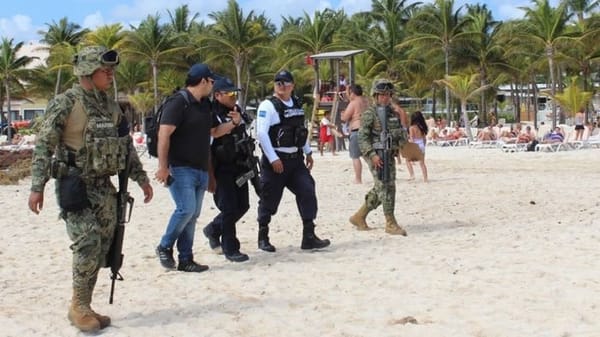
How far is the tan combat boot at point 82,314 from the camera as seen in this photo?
16.1 ft

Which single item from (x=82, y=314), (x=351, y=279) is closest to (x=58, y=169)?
(x=82, y=314)

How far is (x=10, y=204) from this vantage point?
1227 cm

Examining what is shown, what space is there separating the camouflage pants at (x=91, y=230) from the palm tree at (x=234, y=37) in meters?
50.0

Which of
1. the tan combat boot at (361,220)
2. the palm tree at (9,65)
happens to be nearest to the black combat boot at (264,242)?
the tan combat boot at (361,220)

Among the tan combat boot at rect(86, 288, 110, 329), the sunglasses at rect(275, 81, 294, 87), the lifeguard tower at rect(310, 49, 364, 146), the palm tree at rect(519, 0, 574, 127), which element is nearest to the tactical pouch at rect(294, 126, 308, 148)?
the sunglasses at rect(275, 81, 294, 87)

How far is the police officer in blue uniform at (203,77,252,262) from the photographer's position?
6.86m

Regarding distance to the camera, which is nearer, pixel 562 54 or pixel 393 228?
pixel 393 228

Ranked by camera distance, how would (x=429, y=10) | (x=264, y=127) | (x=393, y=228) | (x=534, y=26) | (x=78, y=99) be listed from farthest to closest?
(x=429, y=10)
(x=534, y=26)
(x=393, y=228)
(x=264, y=127)
(x=78, y=99)

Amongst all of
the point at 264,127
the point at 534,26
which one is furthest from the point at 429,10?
the point at 264,127

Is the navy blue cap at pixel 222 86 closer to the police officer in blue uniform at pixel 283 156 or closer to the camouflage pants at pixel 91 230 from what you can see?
the police officer in blue uniform at pixel 283 156

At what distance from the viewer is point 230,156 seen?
6.86 metres

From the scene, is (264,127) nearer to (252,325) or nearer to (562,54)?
(252,325)

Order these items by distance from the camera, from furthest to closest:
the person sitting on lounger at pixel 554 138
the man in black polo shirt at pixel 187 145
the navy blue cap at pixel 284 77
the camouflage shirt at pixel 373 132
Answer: the person sitting on lounger at pixel 554 138
the camouflage shirt at pixel 373 132
the navy blue cap at pixel 284 77
the man in black polo shirt at pixel 187 145

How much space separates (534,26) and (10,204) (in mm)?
41395
